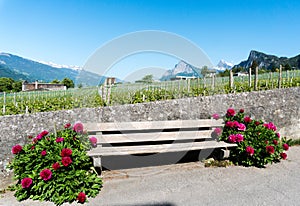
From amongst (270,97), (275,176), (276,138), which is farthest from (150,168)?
(270,97)

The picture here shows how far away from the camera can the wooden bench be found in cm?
350

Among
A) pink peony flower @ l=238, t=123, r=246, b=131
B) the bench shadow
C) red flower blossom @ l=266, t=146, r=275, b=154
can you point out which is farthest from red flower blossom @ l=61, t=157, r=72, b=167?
red flower blossom @ l=266, t=146, r=275, b=154

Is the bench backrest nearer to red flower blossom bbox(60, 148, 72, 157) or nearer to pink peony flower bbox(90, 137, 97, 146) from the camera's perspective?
pink peony flower bbox(90, 137, 97, 146)

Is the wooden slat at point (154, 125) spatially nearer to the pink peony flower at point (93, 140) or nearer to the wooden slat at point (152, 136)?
the wooden slat at point (152, 136)

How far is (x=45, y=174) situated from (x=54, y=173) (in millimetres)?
129

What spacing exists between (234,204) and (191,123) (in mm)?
1798

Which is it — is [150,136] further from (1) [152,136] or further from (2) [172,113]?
(2) [172,113]

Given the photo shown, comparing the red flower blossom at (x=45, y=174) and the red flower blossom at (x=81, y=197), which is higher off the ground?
the red flower blossom at (x=45, y=174)

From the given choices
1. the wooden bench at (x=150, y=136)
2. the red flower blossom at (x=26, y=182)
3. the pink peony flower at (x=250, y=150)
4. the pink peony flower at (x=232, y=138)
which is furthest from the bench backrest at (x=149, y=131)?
the red flower blossom at (x=26, y=182)

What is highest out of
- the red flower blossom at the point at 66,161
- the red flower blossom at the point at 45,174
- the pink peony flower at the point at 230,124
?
the pink peony flower at the point at 230,124

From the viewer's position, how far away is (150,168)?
3887 millimetres

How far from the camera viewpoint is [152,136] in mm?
3891

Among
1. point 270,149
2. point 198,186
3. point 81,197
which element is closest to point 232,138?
point 270,149

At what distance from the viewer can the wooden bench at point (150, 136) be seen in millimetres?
3504
